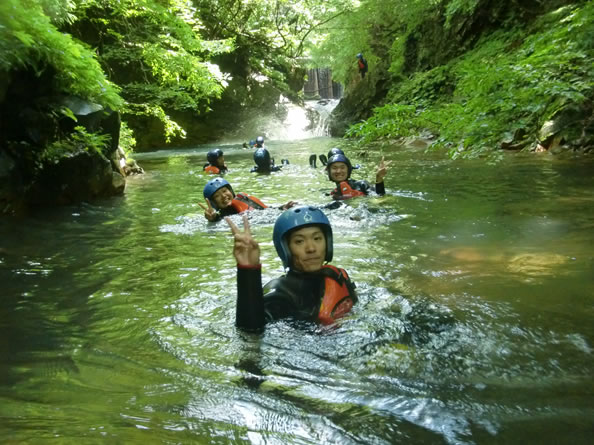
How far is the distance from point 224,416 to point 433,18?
859 inches

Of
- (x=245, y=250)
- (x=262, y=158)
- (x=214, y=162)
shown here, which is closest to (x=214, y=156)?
(x=214, y=162)

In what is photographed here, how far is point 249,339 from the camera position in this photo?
3.22 metres

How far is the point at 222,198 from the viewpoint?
780cm

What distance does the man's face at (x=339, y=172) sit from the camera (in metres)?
8.59

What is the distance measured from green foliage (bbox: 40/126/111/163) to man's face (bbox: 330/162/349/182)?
413 cm

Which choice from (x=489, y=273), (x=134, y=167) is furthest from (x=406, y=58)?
(x=489, y=273)

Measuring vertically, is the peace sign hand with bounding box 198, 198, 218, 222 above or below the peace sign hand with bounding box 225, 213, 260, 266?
below

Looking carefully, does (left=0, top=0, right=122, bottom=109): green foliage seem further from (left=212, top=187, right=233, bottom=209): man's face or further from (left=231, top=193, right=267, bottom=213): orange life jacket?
→ (left=231, top=193, right=267, bottom=213): orange life jacket

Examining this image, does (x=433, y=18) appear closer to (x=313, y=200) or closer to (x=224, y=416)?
(x=313, y=200)

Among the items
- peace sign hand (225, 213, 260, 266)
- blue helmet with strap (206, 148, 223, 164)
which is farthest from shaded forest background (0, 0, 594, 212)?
peace sign hand (225, 213, 260, 266)

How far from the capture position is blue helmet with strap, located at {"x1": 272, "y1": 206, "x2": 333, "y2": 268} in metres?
3.66

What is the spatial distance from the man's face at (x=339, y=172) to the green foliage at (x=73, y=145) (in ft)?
13.5

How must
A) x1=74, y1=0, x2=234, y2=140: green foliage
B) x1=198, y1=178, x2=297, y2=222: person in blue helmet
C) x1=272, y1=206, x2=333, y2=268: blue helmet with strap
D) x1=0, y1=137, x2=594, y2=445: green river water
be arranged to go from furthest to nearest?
x1=74, y1=0, x2=234, y2=140: green foliage → x1=198, y1=178, x2=297, y2=222: person in blue helmet → x1=272, y1=206, x2=333, y2=268: blue helmet with strap → x1=0, y1=137, x2=594, y2=445: green river water

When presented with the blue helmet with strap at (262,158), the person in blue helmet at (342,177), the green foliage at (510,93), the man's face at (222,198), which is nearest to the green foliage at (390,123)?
the green foliage at (510,93)
